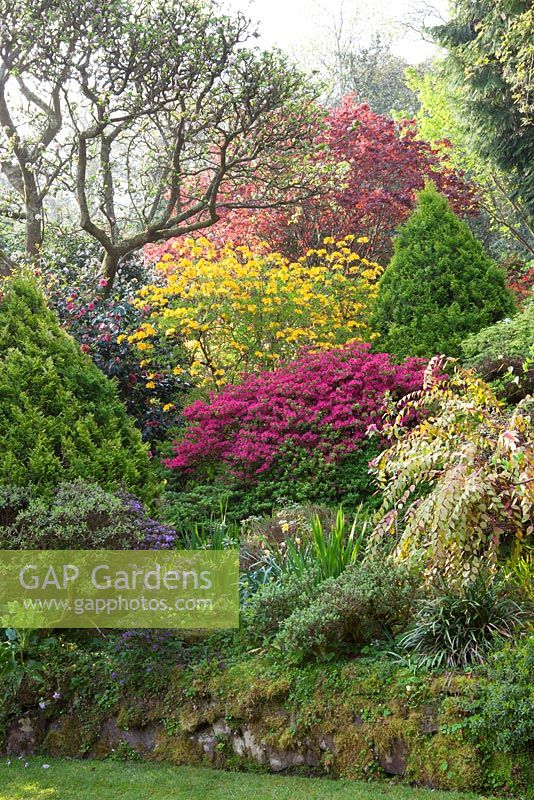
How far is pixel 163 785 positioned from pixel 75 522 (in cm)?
134

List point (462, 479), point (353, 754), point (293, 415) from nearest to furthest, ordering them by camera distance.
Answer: point (353, 754) < point (462, 479) < point (293, 415)

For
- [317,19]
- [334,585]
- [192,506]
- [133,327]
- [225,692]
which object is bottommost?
[225,692]

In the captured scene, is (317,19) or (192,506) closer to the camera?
(192,506)

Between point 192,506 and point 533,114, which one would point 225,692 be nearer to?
point 192,506

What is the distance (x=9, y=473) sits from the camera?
14.7ft

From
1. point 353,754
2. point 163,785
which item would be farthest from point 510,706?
point 163,785

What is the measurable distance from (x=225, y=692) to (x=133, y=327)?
5047 millimetres

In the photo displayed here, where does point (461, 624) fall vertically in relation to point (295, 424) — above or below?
below

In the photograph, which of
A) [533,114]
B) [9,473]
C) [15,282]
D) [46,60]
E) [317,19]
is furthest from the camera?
[317,19]

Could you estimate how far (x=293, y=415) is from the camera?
6625 millimetres

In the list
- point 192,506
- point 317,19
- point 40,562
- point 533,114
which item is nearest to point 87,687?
point 40,562

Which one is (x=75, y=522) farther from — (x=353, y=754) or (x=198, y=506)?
(x=198, y=506)

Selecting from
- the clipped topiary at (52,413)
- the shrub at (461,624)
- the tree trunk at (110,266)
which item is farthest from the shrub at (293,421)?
the tree trunk at (110,266)

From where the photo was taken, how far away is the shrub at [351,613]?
3.88 meters
